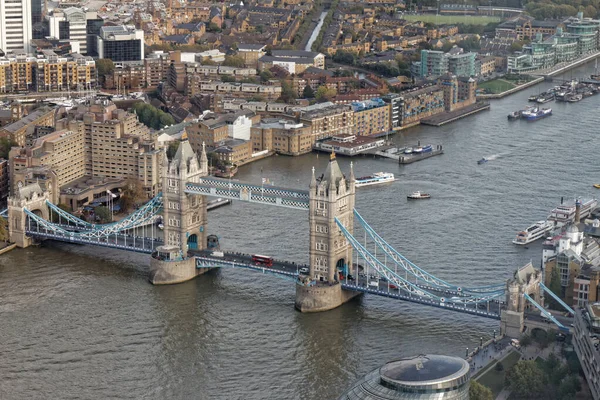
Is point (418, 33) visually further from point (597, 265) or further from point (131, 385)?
point (131, 385)

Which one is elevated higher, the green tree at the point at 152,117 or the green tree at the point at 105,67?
the green tree at the point at 105,67

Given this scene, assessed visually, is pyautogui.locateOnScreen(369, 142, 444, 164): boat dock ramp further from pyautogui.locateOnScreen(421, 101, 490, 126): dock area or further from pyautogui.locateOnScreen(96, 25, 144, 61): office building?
pyautogui.locateOnScreen(96, 25, 144, 61): office building

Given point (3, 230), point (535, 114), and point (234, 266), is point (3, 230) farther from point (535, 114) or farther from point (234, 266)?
point (535, 114)

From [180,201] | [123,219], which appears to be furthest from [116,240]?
[180,201]

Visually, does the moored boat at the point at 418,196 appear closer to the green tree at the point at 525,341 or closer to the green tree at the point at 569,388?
the green tree at the point at 525,341

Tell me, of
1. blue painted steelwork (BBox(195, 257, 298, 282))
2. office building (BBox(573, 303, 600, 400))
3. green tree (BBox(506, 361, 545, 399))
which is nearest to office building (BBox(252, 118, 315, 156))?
blue painted steelwork (BBox(195, 257, 298, 282))

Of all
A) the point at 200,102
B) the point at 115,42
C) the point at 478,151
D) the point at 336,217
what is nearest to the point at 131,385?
the point at 336,217

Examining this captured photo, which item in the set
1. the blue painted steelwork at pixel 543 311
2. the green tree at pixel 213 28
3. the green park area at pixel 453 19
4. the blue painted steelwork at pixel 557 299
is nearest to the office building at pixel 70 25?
the green tree at pixel 213 28
